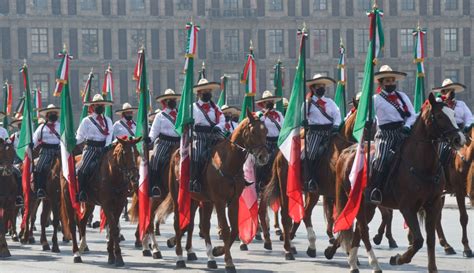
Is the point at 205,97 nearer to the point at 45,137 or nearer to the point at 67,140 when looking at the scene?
the point at 67,140

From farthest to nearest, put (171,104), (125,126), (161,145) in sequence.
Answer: (125,126) → (171,104) → (161,145)

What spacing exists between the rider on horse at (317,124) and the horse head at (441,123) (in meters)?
3.89

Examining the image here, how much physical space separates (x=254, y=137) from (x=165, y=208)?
3.24m

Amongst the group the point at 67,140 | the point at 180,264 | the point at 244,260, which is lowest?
the point at 244,260

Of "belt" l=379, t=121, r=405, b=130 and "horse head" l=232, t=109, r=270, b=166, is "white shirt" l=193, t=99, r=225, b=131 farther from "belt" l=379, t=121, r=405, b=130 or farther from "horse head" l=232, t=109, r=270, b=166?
"belt" l=379, t=121, r=405, b=130

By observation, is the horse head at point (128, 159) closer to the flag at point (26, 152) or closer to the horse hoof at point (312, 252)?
the horse hoof at point (312, 252)

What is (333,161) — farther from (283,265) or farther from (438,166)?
(438,166)

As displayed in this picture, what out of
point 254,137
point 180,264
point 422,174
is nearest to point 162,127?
point 180,264

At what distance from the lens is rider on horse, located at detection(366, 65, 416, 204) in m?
12.7

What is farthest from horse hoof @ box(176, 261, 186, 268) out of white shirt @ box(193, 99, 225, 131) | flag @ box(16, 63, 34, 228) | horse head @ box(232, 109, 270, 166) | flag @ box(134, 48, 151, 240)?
flag @ box(16, 63, 34, 228)

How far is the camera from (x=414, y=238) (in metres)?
11.9

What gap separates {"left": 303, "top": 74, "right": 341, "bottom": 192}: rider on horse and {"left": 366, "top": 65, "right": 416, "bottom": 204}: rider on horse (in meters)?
2.89

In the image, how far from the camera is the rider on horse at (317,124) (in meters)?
15.9

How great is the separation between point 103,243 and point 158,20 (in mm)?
59774
